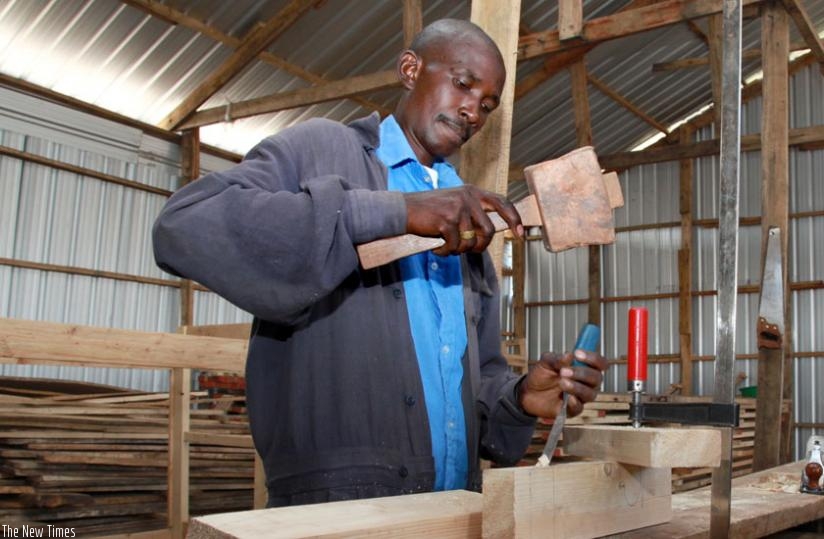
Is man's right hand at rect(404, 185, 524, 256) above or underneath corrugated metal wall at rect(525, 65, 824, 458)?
underneath

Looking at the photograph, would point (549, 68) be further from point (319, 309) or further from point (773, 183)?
point (319, 309)

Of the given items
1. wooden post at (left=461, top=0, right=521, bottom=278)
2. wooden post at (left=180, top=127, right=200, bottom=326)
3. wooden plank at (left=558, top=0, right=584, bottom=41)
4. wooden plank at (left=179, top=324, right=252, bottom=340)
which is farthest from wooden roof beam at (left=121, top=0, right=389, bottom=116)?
wooden post at (left=461, top=0, right=521, bottom=278)

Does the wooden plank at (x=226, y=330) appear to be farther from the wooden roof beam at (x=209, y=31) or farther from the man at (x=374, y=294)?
the wooden roof beam at (x=209, y=31)

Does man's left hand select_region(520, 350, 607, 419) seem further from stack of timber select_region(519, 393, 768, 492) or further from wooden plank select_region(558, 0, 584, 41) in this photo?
wooden plank select_region(558, 0, 584, 41)

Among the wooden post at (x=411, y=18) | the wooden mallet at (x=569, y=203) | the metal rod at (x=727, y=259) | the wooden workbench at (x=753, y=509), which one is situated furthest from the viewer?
the wooden post at (x=411, y=18)

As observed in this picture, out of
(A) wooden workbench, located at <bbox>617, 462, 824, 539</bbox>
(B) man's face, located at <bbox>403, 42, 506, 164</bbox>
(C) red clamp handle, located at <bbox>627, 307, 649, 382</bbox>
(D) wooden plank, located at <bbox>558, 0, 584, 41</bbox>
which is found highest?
(D) wooden plank, located at <bbox>558, 0, 584, 41</bbox>

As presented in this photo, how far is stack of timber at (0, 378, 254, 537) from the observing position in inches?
219

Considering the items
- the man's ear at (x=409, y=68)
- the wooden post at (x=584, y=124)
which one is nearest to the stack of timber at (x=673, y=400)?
the wooden post at (x=584, y=124)

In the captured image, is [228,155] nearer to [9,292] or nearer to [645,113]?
[9,292]

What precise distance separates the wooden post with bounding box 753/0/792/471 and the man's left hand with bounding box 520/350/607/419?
359 centimetres

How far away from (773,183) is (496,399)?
4563mm

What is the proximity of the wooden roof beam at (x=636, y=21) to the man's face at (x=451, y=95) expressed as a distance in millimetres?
5868

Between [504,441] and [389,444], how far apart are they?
47 cm

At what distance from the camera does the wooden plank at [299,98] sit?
9.60 m
